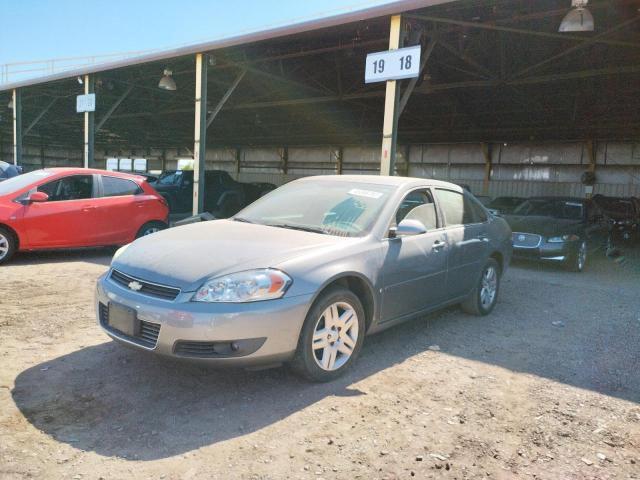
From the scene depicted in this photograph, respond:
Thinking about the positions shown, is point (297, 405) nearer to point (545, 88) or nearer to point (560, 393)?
point (560, 393)

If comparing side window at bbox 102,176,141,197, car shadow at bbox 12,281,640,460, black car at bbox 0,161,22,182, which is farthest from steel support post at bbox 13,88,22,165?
car shadow at bbox 12,281,640,460

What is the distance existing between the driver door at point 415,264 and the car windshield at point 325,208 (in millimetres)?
243

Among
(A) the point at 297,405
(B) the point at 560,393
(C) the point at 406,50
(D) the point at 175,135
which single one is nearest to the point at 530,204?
(C) the point at 406,50

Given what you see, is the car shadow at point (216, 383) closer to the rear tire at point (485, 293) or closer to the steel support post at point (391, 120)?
the rear tire at point (485, 293)

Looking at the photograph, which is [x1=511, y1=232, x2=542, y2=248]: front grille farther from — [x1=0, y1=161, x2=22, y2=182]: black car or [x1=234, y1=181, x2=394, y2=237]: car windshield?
[x1=0, y1=161, x2=22, y2=182]: black car

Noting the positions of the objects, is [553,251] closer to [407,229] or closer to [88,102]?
[407,229]

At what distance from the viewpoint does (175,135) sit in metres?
29.4

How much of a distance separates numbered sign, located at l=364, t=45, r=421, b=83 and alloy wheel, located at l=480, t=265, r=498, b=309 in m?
4.02

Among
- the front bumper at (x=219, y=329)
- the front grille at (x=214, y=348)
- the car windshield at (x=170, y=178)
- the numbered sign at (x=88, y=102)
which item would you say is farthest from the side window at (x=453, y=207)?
the numbered sign at (x=88, y=102)

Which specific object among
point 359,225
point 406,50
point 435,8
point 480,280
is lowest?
point 480,280

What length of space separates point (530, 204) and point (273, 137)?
17.8 metres

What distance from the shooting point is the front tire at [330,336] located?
129 inches

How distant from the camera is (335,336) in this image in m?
3.50

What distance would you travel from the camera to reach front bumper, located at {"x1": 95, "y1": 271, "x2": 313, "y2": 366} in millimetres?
2961
